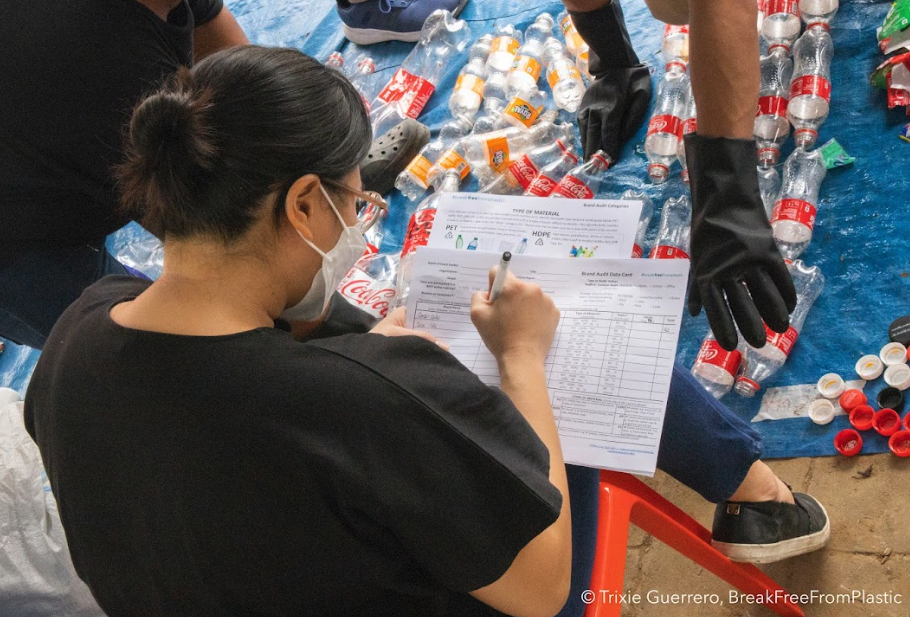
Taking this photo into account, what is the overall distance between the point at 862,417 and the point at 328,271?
3.86ft

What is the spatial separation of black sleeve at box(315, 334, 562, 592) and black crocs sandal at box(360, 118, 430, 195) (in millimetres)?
1589

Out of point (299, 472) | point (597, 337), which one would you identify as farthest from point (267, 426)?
point (597, 337)

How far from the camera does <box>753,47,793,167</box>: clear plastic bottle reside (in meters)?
1.88

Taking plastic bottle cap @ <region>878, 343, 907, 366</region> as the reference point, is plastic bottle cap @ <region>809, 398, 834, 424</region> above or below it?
below

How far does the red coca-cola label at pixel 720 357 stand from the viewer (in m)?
1.64

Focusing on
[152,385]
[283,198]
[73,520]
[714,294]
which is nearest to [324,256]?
[283,198]

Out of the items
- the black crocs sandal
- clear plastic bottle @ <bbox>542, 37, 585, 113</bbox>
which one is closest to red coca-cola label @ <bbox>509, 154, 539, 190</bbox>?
clear plastic bottle @ <bbox>542, 37, 585, 113</bbox>

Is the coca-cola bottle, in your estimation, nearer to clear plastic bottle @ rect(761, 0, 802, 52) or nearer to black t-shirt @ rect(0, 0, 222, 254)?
clear plastic bottle @ rect(761, 0, 802, 52)

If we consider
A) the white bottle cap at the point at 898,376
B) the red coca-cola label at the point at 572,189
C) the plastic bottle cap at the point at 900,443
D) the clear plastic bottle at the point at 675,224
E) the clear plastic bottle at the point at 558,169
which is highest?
the red coca-cola label at the point at 572,189

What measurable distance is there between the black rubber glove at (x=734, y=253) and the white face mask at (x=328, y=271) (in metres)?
0.61

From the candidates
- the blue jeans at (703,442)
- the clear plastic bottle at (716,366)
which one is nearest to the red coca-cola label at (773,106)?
the clear plastic bottle at (716,366)

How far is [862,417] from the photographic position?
5.00ft

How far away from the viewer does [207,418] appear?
76cm

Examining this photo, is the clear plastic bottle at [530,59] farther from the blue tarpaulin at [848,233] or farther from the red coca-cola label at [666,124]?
the red coca-cola label at [666,124]
